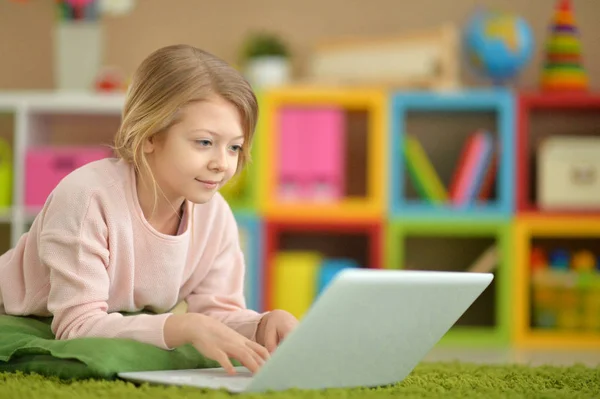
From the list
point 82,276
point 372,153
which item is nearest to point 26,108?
point 372,153

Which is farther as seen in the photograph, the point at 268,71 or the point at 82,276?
the point at 268,71

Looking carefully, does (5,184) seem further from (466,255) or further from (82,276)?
(82,276)

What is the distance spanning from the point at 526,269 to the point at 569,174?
13.4 inches

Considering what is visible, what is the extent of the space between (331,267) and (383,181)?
323 millimetres

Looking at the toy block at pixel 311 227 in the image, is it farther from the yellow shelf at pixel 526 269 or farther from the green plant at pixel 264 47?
the green plant at pixel 264 47

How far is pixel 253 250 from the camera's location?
3070 millimetres

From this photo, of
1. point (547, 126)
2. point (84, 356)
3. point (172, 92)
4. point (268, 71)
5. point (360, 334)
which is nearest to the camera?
point (360, 334)

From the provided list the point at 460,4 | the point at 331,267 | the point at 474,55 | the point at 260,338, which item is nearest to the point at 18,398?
the point at 260,338

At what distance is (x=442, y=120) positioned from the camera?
3359 mm

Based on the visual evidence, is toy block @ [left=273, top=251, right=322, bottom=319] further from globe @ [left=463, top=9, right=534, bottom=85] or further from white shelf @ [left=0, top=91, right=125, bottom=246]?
globe @ [left=463, top=9, right=534, bottom=85]

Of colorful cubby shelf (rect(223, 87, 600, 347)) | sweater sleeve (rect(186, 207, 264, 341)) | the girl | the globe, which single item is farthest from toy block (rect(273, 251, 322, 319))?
the girl

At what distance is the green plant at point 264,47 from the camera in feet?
10.5

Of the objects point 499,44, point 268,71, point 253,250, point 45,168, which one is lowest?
point 253,250

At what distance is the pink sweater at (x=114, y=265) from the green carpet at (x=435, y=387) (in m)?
0.12
